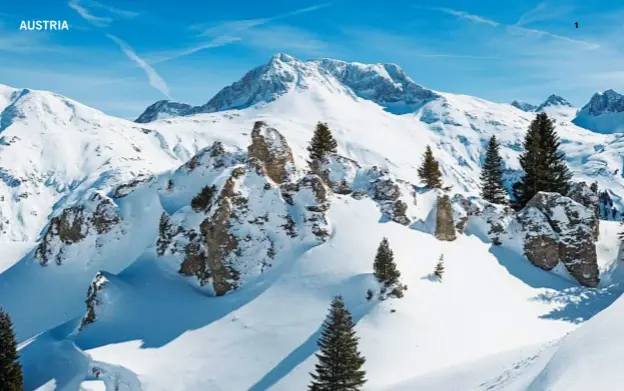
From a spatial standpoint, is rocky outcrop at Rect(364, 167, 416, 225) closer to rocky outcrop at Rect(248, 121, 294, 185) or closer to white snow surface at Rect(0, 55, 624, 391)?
white snow surface at Rect(0, 55, 624, 391)

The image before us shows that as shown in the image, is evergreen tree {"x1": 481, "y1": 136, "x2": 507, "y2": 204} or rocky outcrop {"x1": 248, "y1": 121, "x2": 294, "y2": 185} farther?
evergreen tree {"x1": 481, "y1": 136, "x2": 507, "y2": 204}

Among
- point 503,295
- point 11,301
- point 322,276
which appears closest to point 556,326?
point 503,295

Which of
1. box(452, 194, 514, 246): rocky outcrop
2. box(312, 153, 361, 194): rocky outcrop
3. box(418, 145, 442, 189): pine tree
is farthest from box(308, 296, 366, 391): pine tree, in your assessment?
box(418, 145, 442, 189): pine tree

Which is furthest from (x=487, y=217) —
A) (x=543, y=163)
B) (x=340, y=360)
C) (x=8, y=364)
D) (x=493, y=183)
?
(x=8, y=364)

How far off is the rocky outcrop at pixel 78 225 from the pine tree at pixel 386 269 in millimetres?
24903

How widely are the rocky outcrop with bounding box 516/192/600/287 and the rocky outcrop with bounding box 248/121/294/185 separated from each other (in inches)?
783

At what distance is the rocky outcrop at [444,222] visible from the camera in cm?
3969

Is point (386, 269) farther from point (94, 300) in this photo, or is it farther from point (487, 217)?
point (94, 300)

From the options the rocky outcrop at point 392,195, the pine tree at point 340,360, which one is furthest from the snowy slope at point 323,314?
the pine tree at point 340,360

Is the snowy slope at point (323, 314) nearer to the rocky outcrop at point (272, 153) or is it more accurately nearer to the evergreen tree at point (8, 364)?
the evergreen tree at point (8, 364)

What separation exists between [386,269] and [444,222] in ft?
35.6

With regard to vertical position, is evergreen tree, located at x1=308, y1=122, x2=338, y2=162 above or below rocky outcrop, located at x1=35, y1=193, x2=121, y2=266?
above

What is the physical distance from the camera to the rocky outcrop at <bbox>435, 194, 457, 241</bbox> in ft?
130

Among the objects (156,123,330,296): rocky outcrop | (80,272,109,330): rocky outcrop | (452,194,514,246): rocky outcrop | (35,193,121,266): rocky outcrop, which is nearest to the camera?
(80,272,109,330): rocky outcrop
